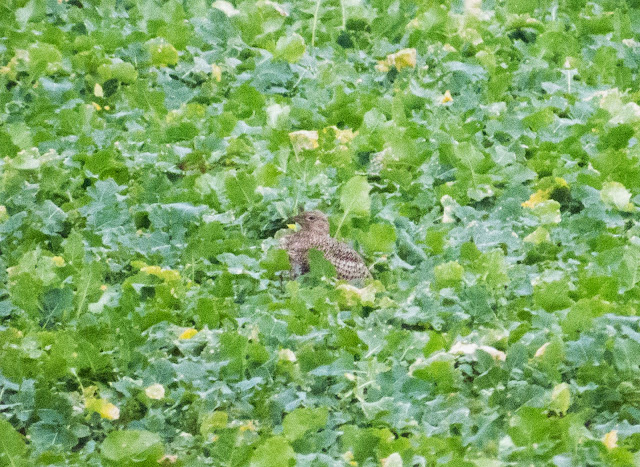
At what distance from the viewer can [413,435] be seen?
231 cm

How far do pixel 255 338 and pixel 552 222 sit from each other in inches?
50.0

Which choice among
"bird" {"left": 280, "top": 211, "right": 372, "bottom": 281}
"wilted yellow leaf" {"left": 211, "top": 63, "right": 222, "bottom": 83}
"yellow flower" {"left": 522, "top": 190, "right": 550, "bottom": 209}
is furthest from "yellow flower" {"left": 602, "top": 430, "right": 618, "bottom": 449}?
"wilted yellow leaf" {"left": 211, "top": 63, "right": 222, "bottom": 83}

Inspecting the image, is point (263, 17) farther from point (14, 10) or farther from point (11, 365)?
point (11, 365)

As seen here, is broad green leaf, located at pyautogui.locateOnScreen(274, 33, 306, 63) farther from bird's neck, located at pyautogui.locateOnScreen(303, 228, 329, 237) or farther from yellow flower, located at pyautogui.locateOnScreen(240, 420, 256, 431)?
yellow flower, located at pyautogui.locateOnScreen(240, 420, 256, 431)

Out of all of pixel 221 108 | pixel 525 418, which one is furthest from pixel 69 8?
pixel 525 418

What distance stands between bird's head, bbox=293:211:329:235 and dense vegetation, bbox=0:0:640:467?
0.25ft

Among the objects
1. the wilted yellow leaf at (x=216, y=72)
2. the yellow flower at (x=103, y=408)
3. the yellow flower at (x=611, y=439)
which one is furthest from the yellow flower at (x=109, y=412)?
the wilted yellow leaf at (x=216, y=72)

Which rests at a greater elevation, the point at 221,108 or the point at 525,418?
the point at 525,418

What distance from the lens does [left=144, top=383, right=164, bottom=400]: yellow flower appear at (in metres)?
A: 2.41

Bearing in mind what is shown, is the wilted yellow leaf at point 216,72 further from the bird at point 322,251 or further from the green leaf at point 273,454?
the green leaf at point 273,454

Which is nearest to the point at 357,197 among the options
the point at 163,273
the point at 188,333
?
the point at 163,273

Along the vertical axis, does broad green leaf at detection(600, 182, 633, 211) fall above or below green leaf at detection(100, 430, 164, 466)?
above

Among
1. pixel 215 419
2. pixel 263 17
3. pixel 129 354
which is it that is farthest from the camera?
pixel 263 17

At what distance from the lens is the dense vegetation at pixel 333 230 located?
2.37 m
